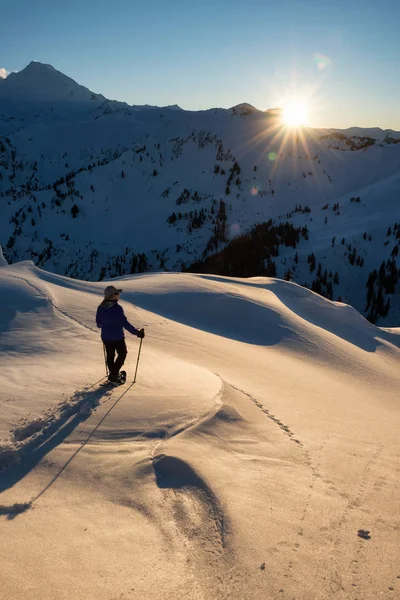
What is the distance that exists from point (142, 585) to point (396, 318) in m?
38.2

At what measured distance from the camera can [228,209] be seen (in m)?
69.2

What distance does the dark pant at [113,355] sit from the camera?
22.5 ft

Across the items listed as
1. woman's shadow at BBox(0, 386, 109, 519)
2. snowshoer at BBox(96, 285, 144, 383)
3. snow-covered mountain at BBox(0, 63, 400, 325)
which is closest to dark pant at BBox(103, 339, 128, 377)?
snowshoer at BBox(96, 285, 144, 383)

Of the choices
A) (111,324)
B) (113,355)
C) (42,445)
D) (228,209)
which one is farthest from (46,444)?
(228,209)

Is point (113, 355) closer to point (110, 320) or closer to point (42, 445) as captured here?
point (110, 320)

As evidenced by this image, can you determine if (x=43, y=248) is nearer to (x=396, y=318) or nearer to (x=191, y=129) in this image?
(x=191, y=129)

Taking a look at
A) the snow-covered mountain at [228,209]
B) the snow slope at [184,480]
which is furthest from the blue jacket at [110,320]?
the snow-covered mountain at [228,209]

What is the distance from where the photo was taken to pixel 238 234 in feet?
206

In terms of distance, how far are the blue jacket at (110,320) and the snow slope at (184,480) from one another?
2.80 feet

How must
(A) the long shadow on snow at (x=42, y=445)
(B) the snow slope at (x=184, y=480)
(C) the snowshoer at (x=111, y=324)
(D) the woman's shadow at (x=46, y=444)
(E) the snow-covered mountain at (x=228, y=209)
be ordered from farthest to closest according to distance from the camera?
1. (E) the snow-covered mountain at (x=228, y=209)
2. (C) the snowshoer at (x=111, y=324)
3. (A) the long shadow on snow at (x=42, y=445)
4. (D) the woman's shadow at (x=46, y=444)
5. (B) the snow slope at (x=184, y=480)

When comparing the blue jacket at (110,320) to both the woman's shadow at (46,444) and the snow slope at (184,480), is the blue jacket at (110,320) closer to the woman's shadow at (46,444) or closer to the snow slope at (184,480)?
the snow slope at (184,480)

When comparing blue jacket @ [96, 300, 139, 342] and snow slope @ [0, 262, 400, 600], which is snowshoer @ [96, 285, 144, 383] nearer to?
blue jacket @ [96, 300, 139, 342]

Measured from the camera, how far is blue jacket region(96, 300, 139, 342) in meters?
7.02

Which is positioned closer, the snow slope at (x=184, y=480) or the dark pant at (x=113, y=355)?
the snow slope at (x=184, y=480)
